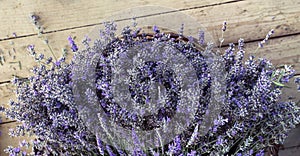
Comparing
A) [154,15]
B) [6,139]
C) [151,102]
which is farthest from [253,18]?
[6,139]

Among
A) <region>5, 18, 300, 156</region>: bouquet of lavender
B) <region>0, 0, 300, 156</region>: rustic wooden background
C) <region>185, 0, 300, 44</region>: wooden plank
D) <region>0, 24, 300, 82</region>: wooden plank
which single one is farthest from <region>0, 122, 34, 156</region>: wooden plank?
<region>185, 0, 300, 44</region>: wooden plank

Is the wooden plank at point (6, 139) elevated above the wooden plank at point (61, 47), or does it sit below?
below

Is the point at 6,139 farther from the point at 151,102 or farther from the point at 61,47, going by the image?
the point at 151,102

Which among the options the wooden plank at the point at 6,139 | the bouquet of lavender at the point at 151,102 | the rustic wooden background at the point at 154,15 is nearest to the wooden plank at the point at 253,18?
the rustic wooden background at the point at 154,15

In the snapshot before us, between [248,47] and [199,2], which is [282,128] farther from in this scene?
[199,2]

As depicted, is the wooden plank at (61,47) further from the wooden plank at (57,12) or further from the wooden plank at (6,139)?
the wooden plank at (6,139)

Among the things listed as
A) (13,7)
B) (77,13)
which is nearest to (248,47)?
(77,13)
